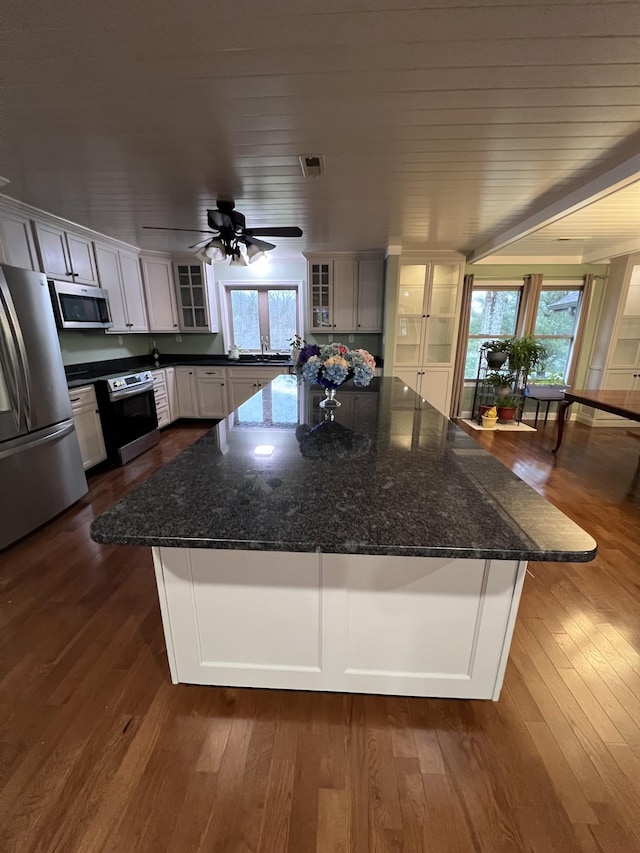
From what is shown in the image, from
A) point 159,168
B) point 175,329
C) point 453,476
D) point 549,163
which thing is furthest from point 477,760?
point 175,329

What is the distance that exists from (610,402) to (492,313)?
248 centimetres

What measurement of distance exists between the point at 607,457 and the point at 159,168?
194 inches

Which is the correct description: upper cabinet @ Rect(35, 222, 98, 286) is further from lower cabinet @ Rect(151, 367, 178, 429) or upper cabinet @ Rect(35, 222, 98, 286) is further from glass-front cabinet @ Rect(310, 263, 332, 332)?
glass-front cabinet @ Rect(310, 263, 332, 332)

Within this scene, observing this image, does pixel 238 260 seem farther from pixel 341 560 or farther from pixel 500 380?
pixel 500 380

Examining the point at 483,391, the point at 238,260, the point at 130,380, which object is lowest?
the point at 483,391

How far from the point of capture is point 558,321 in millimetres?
5129

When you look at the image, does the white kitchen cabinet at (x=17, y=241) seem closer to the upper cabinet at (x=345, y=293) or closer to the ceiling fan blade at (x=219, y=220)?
the ceiling fan blade at (x=219, y=220)

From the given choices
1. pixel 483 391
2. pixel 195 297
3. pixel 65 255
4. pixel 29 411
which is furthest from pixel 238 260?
pixel 483 391

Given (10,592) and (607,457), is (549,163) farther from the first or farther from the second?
(10,592)

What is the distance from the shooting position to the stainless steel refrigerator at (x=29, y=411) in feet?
6.95

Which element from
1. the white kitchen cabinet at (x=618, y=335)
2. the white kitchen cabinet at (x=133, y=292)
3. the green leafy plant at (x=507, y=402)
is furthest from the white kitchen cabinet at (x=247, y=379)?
the white kitchen cabinet at (x=618, y=335)

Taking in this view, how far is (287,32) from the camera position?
1.16m

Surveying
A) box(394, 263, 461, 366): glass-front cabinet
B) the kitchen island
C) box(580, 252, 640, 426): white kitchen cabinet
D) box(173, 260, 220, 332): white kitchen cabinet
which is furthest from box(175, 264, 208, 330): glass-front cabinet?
box(580, 252, 640, 426): white kitchen cabinet

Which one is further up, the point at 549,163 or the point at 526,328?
the point at 549,163
